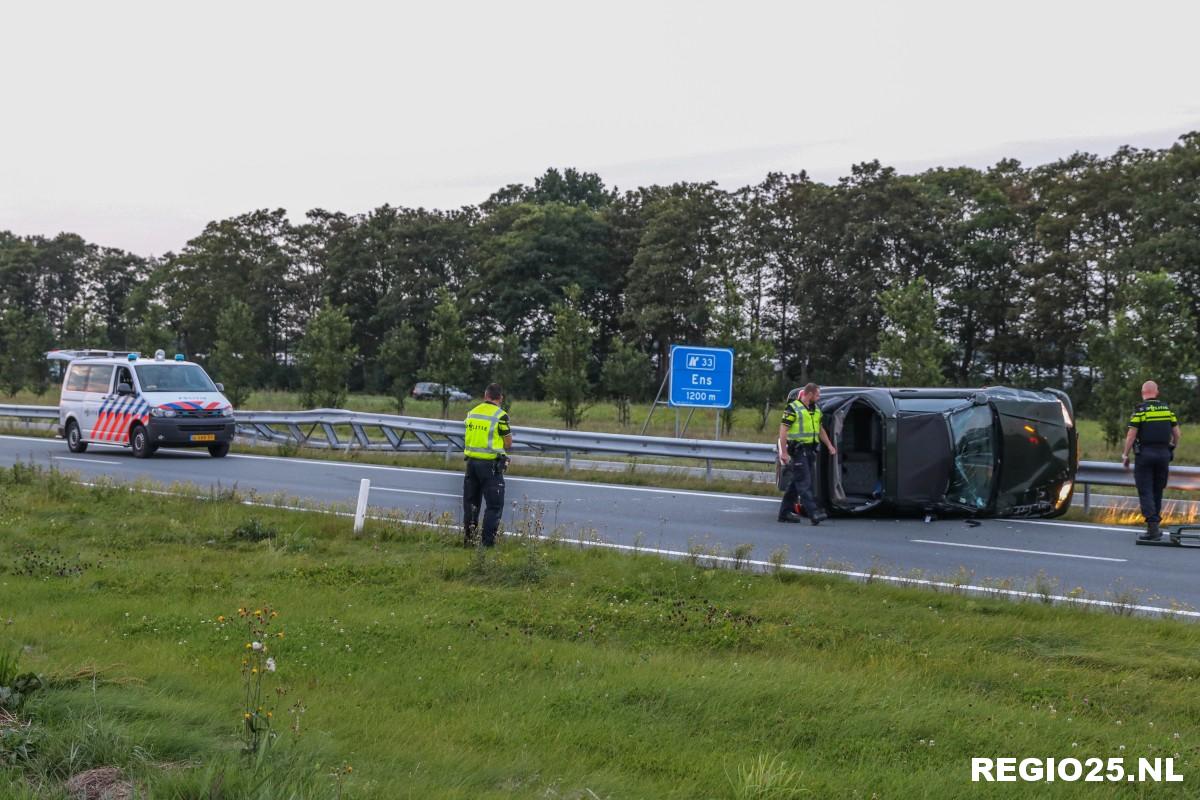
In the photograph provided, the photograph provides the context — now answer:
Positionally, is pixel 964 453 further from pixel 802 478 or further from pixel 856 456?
pixel 802 478

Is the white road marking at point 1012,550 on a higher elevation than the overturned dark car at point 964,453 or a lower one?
lower

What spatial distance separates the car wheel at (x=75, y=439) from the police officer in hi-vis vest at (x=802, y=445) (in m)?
16.9

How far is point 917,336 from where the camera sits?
117ft

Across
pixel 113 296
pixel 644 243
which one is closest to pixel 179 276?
pixel 113 296

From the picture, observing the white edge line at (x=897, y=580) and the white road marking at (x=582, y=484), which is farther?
the white road marking at (x=582, y=484)

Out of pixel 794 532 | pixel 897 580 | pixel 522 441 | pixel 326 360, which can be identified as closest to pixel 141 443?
pixel 522 441

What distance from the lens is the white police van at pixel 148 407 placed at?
23.4 m

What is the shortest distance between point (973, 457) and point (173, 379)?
16340mm

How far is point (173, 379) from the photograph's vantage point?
24125 mm

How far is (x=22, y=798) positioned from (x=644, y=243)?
58.8 m

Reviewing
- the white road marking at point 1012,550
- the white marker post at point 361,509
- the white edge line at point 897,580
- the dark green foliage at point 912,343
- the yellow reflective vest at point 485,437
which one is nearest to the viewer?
the white edge line at point 897,580

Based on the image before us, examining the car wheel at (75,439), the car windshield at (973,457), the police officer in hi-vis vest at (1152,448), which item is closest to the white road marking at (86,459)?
the car wheel at (75,439)

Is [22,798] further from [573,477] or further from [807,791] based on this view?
[573,477]

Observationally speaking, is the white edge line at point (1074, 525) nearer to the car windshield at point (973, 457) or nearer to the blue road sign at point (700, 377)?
the car windshield at point (973, 457)
